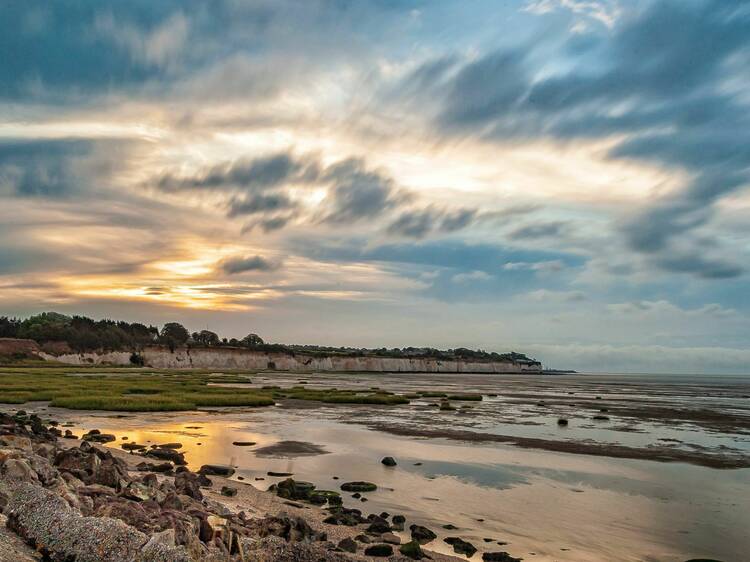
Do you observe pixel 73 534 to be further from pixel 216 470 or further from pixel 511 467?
pixel 511 467

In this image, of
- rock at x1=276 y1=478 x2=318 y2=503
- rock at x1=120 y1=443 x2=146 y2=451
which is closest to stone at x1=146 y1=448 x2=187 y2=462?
rock at x1=120 y1=443 x2=146 y2=451

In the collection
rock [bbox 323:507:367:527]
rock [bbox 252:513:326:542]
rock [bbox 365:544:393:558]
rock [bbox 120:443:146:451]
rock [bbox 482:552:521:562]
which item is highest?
rock [bbox 252:513:326:542]


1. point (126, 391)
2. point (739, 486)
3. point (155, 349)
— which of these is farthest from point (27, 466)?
point (155, 349)

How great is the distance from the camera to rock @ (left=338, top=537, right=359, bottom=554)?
1297cm

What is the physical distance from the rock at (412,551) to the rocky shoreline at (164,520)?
2 cm

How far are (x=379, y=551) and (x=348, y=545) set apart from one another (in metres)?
0.71

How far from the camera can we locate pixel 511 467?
25.5 meters

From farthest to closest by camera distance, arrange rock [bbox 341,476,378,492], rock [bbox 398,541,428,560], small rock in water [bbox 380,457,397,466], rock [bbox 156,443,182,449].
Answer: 1. rock [bbox 156,443,182,449]
2. small rock in water [bbox 380,457,397,466]
3. rock [bbox 341,476,378,492]
4. rock [bbox 398,541,428,560]

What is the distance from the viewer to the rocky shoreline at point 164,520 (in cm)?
875

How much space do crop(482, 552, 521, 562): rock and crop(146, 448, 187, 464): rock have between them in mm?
13711

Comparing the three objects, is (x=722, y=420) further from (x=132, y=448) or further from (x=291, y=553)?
(x=291, y=553)

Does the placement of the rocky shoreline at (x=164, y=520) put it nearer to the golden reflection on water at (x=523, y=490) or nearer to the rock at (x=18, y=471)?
the rock at (x=18, y=471)

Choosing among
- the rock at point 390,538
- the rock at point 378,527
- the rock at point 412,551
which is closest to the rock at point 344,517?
the rock at point 378,527

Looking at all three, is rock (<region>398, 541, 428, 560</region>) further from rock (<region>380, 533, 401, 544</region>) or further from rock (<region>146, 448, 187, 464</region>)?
rock (<region>146, 448, 187, 464</region>)
